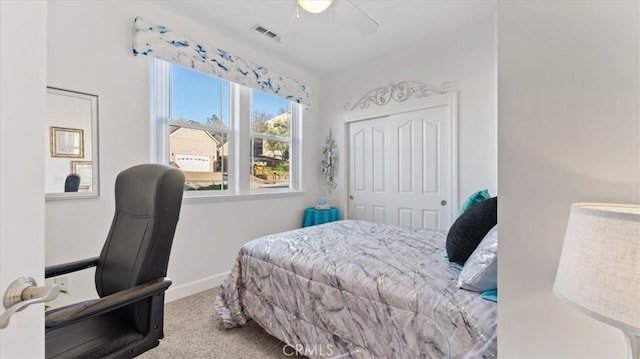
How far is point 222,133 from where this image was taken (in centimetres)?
311

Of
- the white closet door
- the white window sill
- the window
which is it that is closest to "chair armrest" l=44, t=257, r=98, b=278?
the white window sill

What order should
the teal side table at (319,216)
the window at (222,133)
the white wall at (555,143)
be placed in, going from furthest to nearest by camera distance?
the teal side table at (319,216)
the window at (222,133)
the white wall at (555,143)

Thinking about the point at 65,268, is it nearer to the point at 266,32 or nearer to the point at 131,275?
the point at 131,275

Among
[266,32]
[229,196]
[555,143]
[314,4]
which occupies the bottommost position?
[229,196]

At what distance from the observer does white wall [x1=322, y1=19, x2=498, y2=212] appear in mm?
2777

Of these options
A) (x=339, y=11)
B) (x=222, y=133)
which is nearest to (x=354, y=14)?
(x=339, y=11)

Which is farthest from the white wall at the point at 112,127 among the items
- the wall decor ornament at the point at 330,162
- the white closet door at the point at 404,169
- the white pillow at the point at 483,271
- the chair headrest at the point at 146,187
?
the white pillow at the point at 483,271

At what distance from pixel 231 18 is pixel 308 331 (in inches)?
109

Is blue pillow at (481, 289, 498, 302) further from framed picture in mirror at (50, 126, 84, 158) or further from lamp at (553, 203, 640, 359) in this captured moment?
framed picture in mirror at (50, 126, 84, 158)

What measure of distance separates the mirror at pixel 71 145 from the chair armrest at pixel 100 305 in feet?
4.64

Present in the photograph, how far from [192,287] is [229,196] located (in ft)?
3.20

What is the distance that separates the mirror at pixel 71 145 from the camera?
76.2 inches

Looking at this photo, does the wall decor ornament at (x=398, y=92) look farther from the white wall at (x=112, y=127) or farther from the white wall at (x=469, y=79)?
the white wall at (x=112, y=127)

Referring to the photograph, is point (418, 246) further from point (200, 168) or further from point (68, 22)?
point (68, 22)
